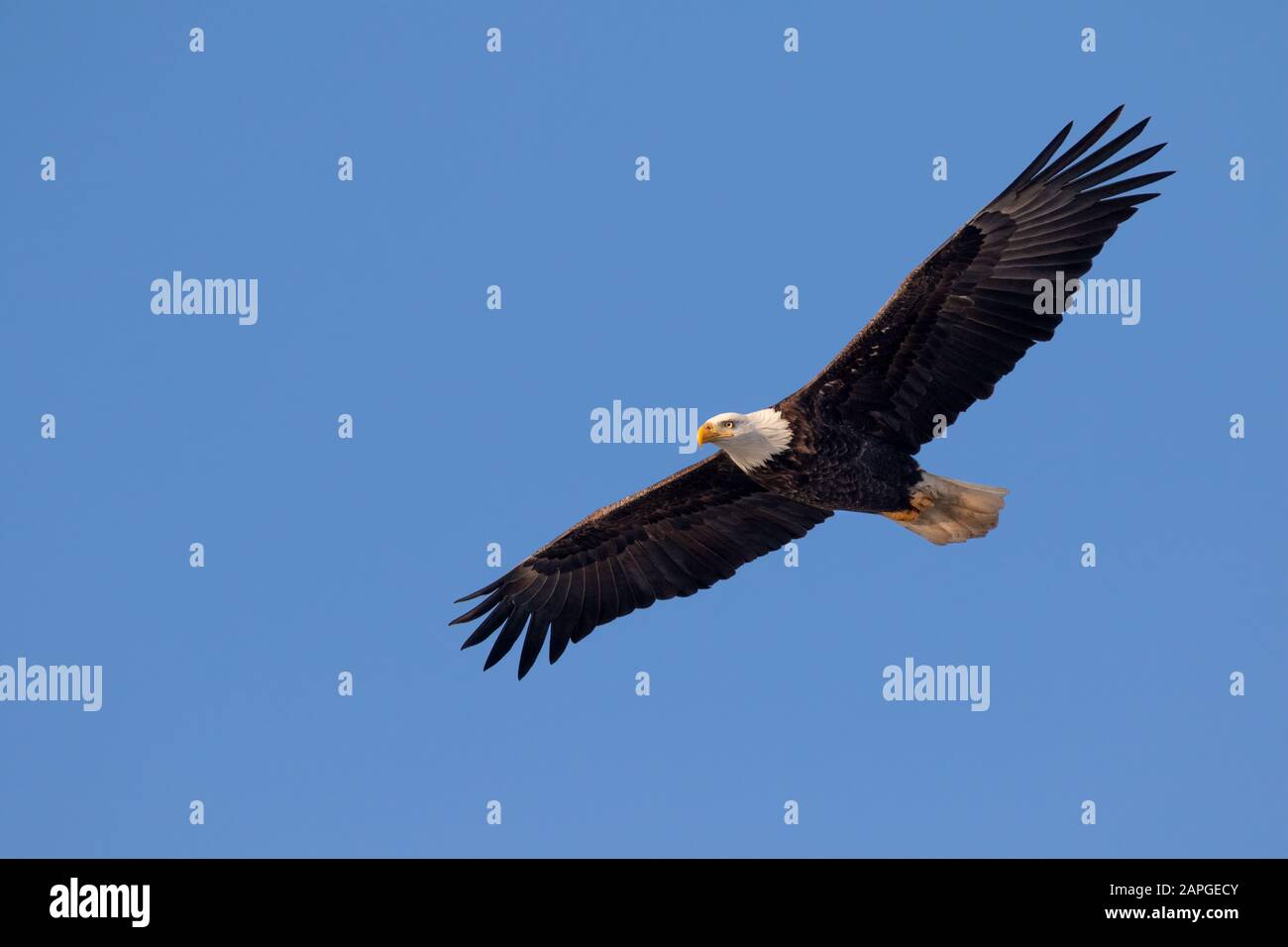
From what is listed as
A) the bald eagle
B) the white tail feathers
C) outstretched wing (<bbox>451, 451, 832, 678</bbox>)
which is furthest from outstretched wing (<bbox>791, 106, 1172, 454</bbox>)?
outstretched wing (<bbox>451, 451, 832, 678</bbox>)

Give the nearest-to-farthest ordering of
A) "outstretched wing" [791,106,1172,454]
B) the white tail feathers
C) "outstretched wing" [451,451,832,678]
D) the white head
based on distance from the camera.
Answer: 1. "outstretched wing" [791,106,1172,454]
2. the white head
3. the white tail feathers
4. "outstretched wing" [451,451,832,678]

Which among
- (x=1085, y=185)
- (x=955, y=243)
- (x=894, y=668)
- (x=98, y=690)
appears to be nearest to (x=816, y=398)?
(x=955, y=243)

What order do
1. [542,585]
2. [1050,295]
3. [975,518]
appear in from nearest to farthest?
[1050,295], [975,518], [542,585]

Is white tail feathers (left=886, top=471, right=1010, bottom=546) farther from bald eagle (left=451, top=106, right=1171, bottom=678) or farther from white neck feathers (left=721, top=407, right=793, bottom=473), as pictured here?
white neck feathers (left=721, top=407, right=793, bottom=473)

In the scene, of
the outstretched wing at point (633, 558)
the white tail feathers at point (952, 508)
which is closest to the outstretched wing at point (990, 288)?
the white tail feathers at point (952, 508)

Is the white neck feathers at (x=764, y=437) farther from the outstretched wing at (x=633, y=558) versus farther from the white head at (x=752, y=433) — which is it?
the outstretched wing at (x=633, y=558)

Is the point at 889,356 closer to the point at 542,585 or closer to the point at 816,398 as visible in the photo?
the point at 816,398
